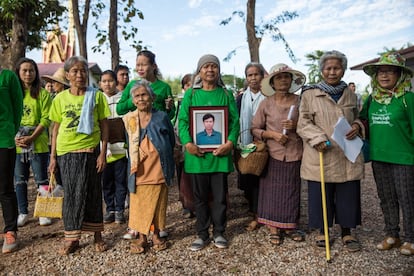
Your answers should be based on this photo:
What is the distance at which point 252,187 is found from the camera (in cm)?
445

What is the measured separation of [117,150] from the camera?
14.8 ft

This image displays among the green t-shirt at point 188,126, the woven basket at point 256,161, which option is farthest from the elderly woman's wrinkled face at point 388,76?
the green t-shirt at point 188,126

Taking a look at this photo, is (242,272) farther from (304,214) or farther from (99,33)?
(99,33)

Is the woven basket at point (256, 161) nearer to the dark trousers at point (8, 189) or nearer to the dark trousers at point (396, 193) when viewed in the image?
the dark trousers at point (396, 193)

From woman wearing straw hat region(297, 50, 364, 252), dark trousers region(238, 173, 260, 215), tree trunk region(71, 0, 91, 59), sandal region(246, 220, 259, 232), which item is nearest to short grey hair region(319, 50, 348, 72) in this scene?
woman wearing straw hat region(297, 50, 364, 252)

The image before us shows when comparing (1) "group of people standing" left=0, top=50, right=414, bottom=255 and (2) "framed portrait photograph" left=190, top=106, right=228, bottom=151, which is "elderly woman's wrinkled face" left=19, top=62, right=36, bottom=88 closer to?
(1) "group of people standing" left=0, top=50, right=414, bottom=255

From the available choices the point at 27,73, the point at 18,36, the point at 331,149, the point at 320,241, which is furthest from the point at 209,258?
the point at 18,36

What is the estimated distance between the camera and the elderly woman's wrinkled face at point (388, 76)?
11.7 feet

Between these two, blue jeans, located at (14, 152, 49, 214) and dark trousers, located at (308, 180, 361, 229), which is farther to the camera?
blue jeans, located at (14, 152, 49, 214)

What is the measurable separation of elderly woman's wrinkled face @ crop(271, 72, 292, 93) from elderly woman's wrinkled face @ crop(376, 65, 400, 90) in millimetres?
913

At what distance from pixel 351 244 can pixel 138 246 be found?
86.1 inches

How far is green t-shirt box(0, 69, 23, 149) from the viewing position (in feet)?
12.0

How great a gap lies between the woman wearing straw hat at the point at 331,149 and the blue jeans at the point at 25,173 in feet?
10.7

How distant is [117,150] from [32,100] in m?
1.21
